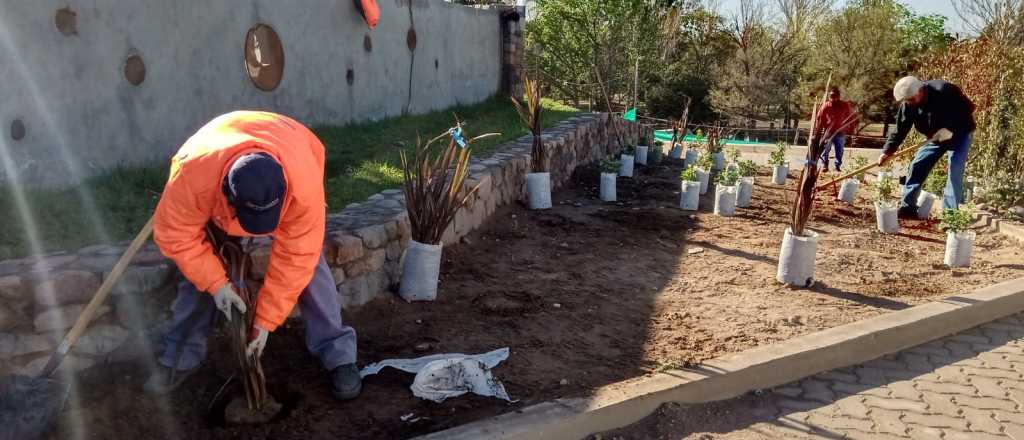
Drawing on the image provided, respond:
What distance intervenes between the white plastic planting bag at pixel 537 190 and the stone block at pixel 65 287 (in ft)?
13.8

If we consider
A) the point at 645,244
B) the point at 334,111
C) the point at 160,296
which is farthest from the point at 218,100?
the point at 645,244

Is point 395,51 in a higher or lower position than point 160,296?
higher

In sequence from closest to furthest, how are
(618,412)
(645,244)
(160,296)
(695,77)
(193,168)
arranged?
(193,168) → (618,412) → (160,296) → (645,244) → (695,77)

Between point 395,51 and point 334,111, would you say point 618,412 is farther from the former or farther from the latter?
point 395,51

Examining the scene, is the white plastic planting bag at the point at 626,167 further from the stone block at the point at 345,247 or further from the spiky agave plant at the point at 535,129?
the stone block at the point at 345,247

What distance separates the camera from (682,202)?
24.6 feet

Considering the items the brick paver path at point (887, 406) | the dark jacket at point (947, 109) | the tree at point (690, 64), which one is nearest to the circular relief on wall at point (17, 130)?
the brick paver path at point (887, 406)

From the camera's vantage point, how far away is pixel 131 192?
4.56m

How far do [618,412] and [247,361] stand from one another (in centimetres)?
147

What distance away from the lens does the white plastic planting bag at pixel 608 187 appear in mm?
7820

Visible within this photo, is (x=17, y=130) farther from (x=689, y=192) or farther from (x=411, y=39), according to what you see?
(x=411, y=39)

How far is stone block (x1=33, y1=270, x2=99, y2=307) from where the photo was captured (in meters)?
3.05

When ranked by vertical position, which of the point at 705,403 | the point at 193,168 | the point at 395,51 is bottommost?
the point at 705,403

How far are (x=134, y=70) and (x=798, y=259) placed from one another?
4.57m
